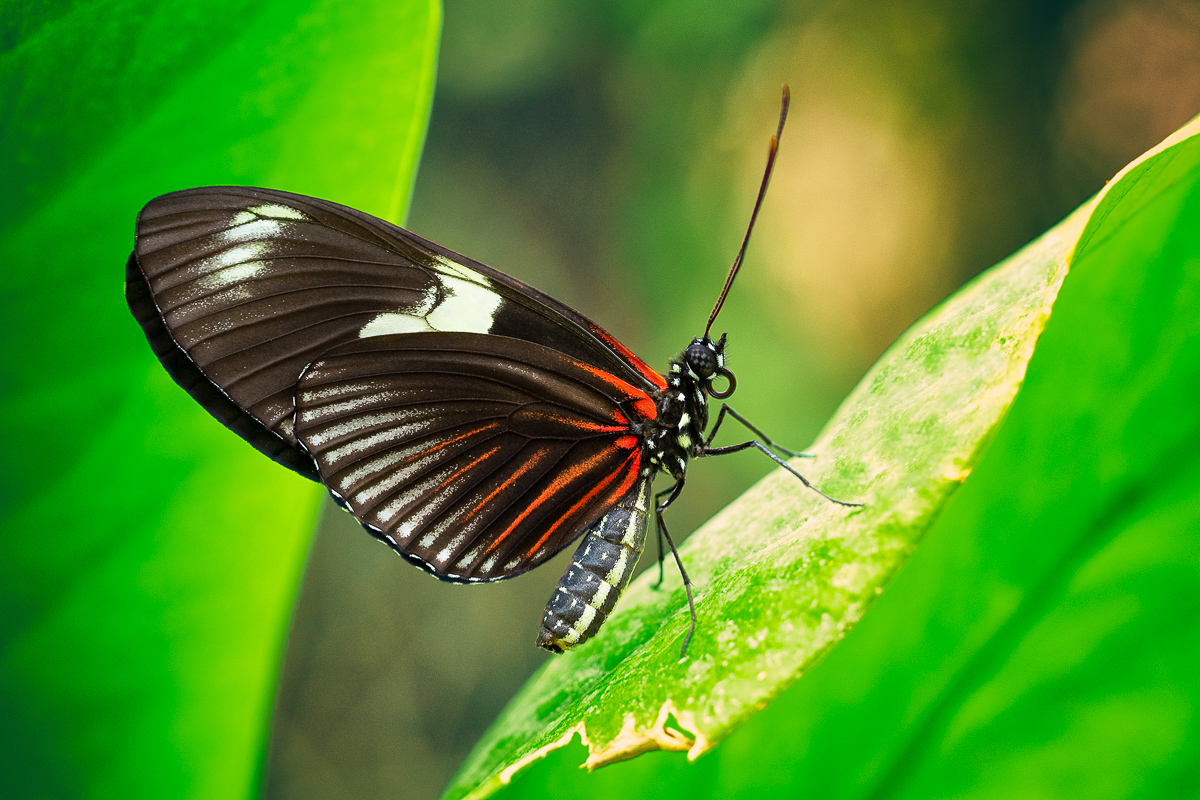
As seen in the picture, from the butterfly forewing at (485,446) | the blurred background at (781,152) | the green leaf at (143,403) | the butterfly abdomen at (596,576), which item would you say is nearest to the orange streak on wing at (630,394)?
the butterfly forewing at (485,446)

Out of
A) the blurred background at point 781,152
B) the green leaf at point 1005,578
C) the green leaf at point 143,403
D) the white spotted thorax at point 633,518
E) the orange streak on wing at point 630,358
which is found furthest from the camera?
the blurred background at point 781,152

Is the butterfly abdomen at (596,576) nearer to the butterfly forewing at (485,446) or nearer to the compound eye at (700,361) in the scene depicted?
the butterfly forewing at (485,446)

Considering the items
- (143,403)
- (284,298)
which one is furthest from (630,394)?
(143,403)

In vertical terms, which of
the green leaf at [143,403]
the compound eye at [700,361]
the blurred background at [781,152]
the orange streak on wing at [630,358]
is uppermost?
the blurred background at [781,152]

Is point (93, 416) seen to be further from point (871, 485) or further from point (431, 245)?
point (871, 485)

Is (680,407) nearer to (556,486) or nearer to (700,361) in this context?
(700,361)

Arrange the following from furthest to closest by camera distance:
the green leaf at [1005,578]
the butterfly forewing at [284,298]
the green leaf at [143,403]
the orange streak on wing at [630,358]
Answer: the orange streak on wing at [630,358] < the butterfly forewing at [284,298] < the green leaf at [143,403] < the green leaf at [1005,578]

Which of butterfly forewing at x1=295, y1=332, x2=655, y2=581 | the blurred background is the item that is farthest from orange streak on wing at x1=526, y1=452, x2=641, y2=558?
the blurred background
